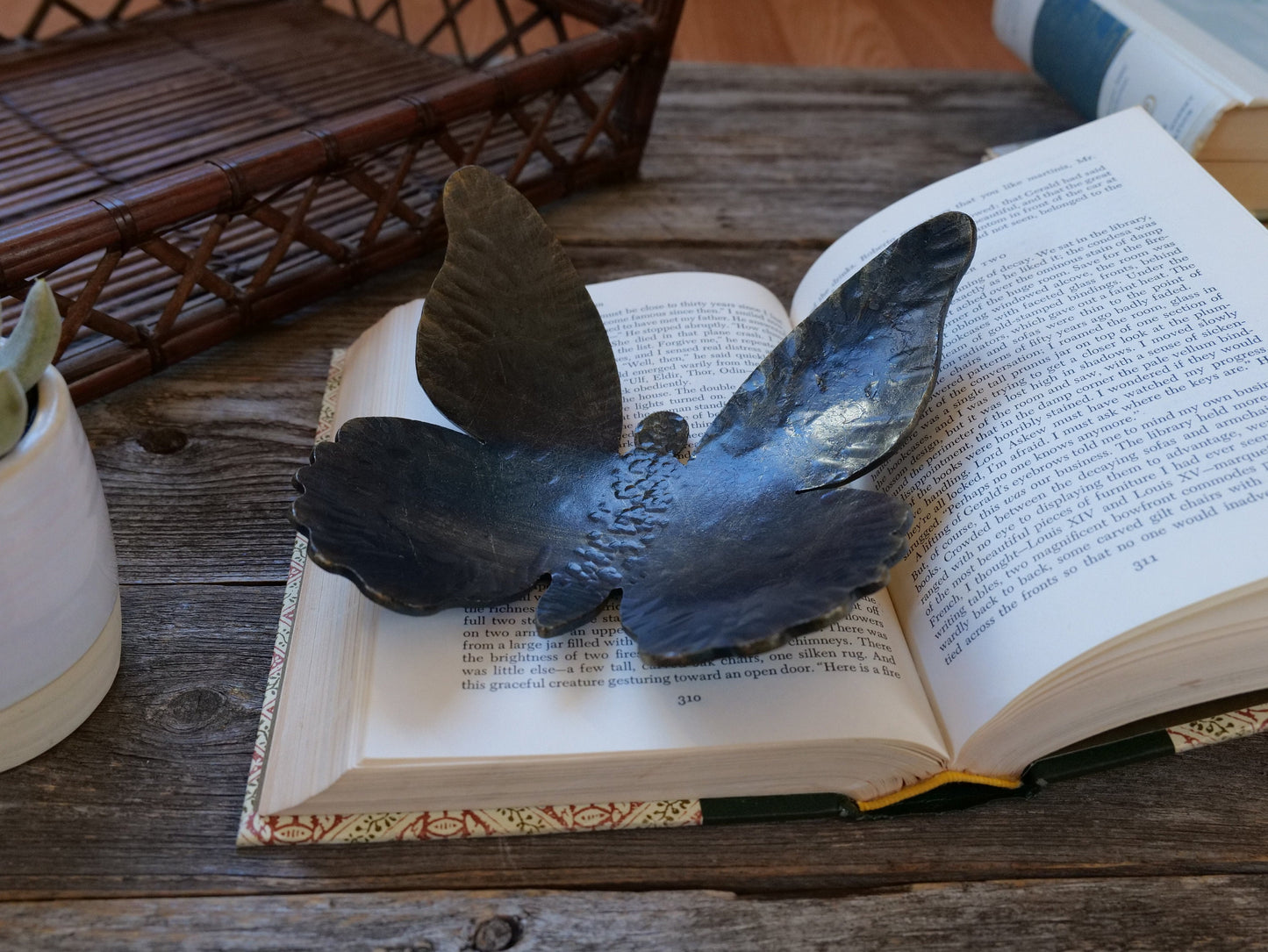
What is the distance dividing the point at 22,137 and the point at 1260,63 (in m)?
0.82

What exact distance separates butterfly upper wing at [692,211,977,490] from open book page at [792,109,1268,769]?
→ 0.04 m

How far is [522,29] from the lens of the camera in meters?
0.87

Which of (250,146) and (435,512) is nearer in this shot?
(435,512)

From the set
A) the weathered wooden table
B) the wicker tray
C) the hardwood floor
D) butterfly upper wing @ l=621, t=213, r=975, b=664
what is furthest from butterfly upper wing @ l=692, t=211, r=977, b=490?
the hardwood floor

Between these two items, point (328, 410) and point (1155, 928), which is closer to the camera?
point (1155, 928)

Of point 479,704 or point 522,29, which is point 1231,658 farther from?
point 522,29

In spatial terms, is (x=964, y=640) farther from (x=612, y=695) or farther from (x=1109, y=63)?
(x=1109, y=63)

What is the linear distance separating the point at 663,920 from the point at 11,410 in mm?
263

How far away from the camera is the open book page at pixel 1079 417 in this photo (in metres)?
0.37

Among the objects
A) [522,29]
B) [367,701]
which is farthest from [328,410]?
[522,29]

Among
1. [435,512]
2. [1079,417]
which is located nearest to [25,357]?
[435,512]

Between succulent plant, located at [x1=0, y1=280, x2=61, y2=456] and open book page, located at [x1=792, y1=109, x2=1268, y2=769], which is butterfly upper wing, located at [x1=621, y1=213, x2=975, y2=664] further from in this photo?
succulent plant, located at [x1=0, y1=280, x2=61, y2=456]

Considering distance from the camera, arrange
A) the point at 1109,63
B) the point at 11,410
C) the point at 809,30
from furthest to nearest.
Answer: the point at 809,30 < the point at 1109,63 < the point at 11,410

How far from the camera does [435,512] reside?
40 cm
